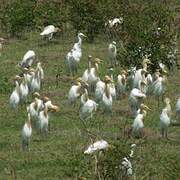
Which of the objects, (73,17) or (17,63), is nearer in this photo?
(17,63)

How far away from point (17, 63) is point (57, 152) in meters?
9.61

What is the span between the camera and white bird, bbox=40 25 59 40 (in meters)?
27.2

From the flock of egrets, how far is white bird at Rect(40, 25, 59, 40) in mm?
4025

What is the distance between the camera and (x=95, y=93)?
61.9ft

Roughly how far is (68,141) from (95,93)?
3108 mm

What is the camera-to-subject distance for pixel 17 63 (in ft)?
80.1

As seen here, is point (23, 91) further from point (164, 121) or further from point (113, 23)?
point (113, 23)

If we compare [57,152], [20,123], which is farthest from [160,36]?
[57,152]

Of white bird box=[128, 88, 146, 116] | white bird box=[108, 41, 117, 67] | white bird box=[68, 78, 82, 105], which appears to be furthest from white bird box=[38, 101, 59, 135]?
white bird box=[108, 41, 117, 67]

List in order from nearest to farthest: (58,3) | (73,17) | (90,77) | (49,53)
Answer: (90,77) < (49,53) < (73,17) < (58,3)

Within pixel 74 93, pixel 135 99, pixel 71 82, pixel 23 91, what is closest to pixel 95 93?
pixel 74 93

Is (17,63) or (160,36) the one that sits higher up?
(160,36)

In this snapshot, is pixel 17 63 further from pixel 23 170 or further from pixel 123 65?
pixel 23 170

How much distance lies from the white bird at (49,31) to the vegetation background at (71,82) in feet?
1.08
